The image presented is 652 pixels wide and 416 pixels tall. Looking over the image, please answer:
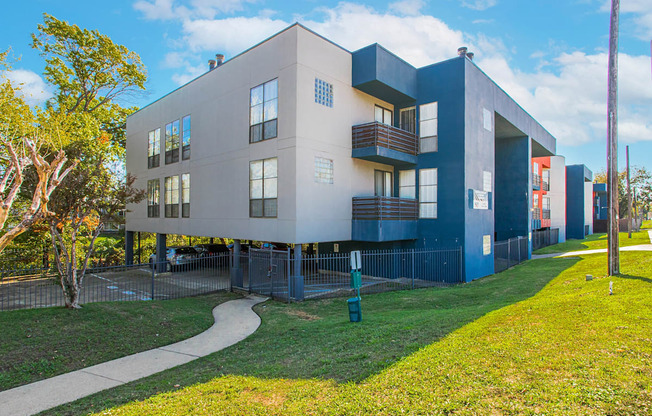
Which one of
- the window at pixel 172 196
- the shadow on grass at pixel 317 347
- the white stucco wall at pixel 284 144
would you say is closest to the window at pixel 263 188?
the white stucco wall at pixel 284 144

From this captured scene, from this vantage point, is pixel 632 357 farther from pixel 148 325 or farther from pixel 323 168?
pixel 323 168

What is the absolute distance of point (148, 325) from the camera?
1072cm

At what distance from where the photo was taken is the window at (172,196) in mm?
22344

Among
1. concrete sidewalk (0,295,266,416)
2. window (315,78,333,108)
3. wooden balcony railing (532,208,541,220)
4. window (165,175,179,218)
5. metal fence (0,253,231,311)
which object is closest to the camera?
concrete sidewalk (0,295,266,416)

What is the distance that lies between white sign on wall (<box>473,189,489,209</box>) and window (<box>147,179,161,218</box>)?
18685mm

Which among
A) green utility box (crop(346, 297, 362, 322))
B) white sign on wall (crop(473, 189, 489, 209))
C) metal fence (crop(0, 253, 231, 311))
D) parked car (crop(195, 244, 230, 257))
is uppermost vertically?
white sign on wall (crop(473, 189, 489, 209))

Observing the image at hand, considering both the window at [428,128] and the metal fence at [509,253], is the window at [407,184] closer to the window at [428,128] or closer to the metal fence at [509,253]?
the window at [428,128]

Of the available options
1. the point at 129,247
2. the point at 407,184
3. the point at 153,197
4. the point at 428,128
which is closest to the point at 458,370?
the point at 407,184

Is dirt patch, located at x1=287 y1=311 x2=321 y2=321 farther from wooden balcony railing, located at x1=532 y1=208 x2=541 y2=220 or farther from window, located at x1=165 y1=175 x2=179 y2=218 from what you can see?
wooden balcony railing, located at x1=532 y1=208 x2=541 y2=220

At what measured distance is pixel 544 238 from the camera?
123 feet

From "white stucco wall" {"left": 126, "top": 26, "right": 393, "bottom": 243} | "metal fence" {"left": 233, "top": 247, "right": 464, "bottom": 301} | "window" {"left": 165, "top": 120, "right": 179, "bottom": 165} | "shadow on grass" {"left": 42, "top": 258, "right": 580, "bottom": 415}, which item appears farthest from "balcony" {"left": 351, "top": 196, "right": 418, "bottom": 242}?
"window" {"left": 165, "top": 120, "right": 179, "bottom": 165}

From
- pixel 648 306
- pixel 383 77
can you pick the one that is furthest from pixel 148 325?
pixel 383 77

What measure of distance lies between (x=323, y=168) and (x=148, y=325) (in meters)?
9.00

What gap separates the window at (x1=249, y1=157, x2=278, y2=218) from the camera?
635 inches
